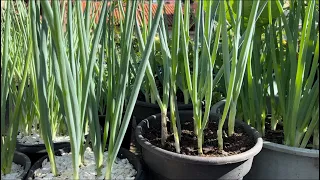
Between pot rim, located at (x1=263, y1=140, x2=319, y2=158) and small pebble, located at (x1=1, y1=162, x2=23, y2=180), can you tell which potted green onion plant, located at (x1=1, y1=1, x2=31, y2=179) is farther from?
pot rim, located at (x1=263, y1=140, x2=319, y2=158)

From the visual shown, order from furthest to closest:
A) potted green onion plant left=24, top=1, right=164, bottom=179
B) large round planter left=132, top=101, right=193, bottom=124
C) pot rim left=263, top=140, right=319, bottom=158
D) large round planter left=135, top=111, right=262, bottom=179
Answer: large round planter left=132, top=101, right=193, bottom=124 < pot rim left=263, top=140, right=319, bottom=158 < large round planter left=135, top=111, right=262, bottom=179 < potted green onion plant left=24, top=1, right=164, bottom=179

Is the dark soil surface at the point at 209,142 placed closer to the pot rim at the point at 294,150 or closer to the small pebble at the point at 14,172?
the pot rim at the point at 294,150

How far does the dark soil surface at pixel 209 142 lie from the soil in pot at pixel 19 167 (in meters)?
0.28

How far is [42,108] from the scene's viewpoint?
2.05 ft

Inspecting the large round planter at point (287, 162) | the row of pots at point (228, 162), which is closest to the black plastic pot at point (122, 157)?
the row of pots at point (228, 162)

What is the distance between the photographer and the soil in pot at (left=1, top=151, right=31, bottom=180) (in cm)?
75

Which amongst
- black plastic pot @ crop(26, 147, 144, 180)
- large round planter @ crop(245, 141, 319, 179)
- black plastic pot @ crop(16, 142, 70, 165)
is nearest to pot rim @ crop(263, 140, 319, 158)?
large round planter @ crop(245, 141, 319, 179)

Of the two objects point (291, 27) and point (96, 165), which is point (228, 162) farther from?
point (291, 27)

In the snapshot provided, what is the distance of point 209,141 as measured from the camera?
32.1 inches

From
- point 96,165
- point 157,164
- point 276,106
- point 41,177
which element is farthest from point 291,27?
point 41,177

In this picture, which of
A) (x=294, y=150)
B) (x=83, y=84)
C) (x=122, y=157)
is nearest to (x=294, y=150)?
(x=294, y=150)

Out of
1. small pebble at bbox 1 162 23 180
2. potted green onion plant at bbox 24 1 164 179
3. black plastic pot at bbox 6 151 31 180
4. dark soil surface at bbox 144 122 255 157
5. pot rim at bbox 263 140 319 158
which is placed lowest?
small pebble at bbox 1 162 23 180

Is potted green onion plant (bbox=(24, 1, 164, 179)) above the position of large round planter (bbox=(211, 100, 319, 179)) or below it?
above

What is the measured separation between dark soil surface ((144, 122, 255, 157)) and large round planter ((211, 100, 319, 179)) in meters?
0.09
